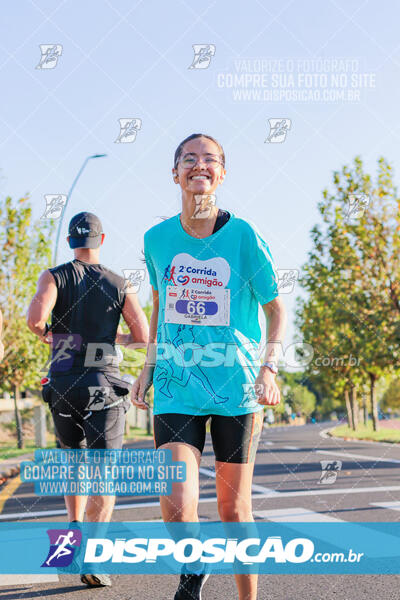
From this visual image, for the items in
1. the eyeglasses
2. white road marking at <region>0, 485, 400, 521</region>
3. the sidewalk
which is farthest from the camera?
the sidewalk

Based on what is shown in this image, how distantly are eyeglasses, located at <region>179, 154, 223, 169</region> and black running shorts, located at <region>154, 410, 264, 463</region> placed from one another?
3.49ft

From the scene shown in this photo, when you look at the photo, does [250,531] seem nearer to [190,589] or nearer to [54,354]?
[190,589]

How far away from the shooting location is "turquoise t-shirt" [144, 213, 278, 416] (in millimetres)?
2869

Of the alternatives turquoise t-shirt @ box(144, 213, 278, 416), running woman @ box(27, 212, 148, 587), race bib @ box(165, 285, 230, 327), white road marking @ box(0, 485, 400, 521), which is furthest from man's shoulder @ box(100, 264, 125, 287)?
white road marking @ box(0, 485, 400, 521)

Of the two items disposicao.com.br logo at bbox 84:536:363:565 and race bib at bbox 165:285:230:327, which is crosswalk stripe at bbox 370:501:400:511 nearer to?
disposicao.com.br logo at bbox 84:536:363:565

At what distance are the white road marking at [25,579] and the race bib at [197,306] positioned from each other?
6.26ft

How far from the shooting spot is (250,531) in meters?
2.84

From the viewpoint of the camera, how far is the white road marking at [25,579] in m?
3.93

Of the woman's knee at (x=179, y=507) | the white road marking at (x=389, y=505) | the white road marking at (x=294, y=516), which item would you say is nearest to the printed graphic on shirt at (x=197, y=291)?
the woman's knee at (x=179, y=507)

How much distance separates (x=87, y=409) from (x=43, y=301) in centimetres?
65

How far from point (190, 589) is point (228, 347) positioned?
0.95 m

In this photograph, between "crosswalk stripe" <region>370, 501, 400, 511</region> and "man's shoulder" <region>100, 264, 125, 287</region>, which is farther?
"crosswalk stripe" <region>370, 501, 400, 511</region>

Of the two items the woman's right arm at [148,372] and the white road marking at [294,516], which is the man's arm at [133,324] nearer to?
the woman's right arm at [148,372]

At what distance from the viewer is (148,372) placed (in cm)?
318
